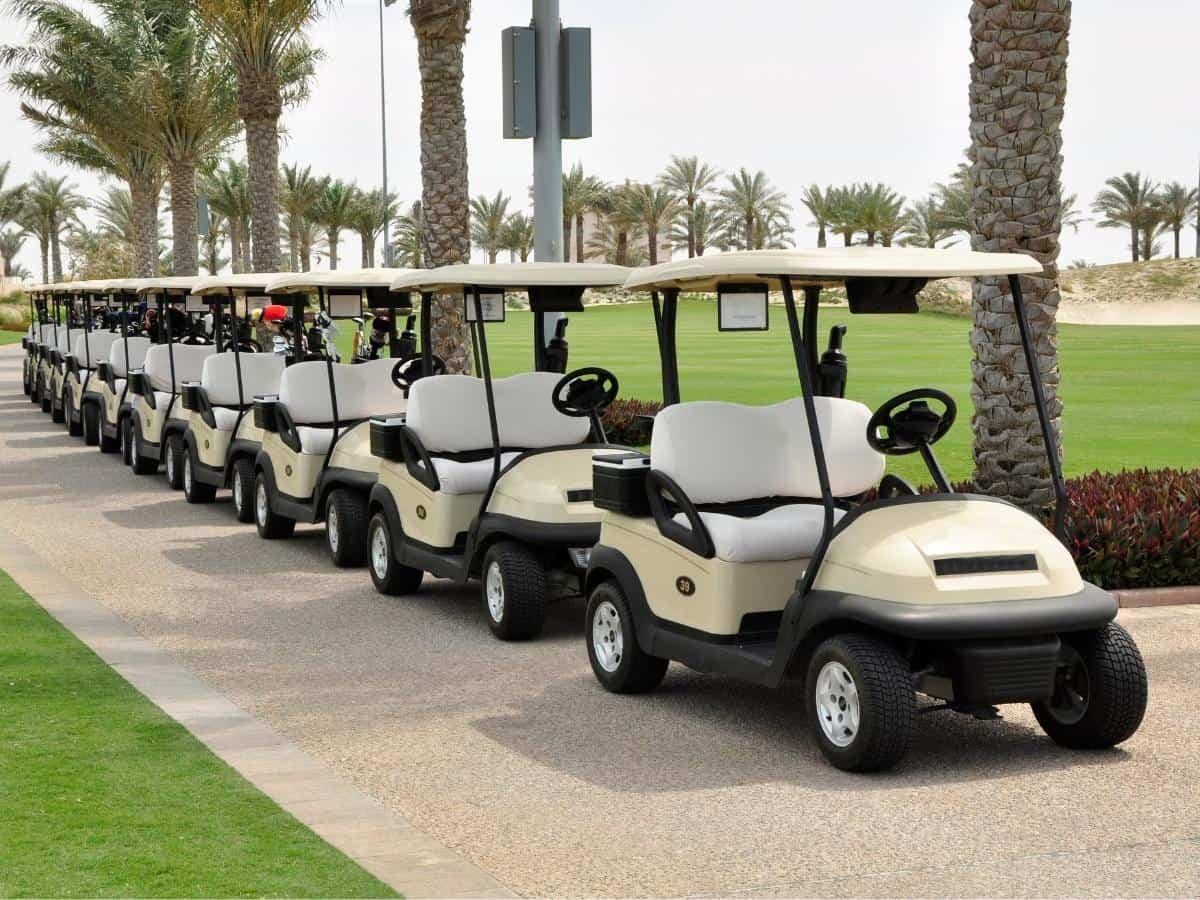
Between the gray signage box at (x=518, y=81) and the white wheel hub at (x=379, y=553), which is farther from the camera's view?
the gray signage box at (x=518, y=81)

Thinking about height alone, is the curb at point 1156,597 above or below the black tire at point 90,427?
below

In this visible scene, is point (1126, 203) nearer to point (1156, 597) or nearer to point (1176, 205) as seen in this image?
point (1176, 205)

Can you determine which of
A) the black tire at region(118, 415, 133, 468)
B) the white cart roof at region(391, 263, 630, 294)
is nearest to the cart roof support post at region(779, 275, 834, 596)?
the white cart roof at region(391, 263, 630, 294)

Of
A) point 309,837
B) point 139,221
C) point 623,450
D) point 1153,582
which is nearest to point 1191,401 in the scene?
point 1153,582

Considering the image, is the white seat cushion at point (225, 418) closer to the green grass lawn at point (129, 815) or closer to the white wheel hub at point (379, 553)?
the white wheel hub at point (379, 553)

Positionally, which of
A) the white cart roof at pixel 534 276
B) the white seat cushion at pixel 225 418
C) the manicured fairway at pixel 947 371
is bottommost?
the manicured fairway at pixel 947 371

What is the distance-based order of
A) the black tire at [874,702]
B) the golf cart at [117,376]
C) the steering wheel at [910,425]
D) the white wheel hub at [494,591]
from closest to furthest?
the black tire at [874,702] < the steering wheel at [910,425] < the white wheel hub at [494,591] < the golf cart at [117,376]

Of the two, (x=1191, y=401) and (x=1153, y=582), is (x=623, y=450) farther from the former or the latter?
(x=1191, y=401)

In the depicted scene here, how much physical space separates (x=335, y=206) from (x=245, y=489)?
191 ft

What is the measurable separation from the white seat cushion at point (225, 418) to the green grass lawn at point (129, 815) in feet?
22.1

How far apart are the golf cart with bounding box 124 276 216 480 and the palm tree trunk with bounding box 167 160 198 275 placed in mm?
20389

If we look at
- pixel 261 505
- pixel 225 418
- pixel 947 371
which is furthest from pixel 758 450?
pixel 947 371

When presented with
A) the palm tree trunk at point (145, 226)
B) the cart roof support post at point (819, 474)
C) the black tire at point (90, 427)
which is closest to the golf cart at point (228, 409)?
the black tire at point (90, 427)

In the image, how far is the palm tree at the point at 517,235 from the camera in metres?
75.1
